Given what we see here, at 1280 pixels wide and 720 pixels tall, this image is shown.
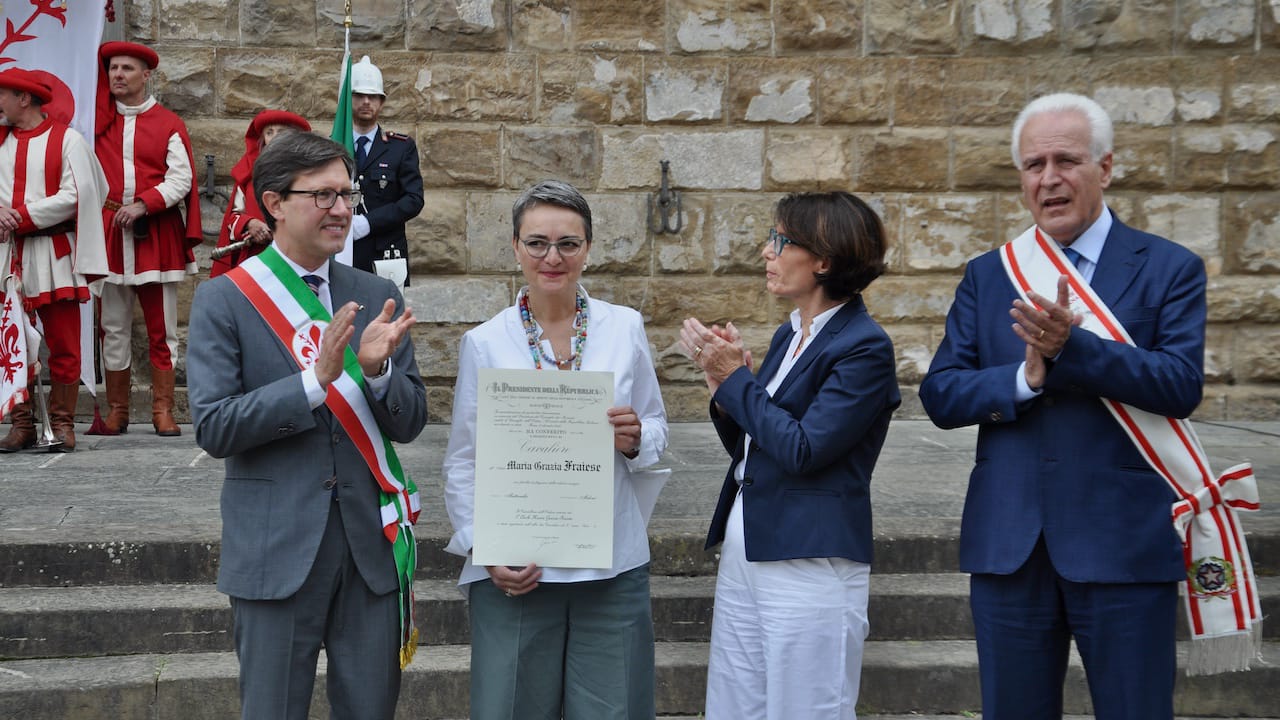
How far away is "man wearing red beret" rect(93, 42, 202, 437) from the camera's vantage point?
748 cm

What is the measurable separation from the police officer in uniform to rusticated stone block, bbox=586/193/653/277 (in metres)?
1.44

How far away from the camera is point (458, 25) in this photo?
8.34 m

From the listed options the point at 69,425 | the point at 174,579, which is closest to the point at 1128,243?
the point at 174,579

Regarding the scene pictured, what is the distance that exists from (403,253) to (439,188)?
94cm

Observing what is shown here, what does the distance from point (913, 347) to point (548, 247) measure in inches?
234

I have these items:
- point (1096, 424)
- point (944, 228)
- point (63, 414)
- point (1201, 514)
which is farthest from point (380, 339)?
point (944, 228)

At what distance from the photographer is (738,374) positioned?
312 cm

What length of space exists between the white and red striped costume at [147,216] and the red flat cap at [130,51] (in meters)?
0.26

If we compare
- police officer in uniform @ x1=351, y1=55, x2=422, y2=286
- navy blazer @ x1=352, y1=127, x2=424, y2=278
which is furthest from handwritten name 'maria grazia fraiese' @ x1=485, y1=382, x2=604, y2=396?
navy blazer @ x1=352, y1=127, x2=424, y2=278

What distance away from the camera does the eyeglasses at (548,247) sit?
3.12 m

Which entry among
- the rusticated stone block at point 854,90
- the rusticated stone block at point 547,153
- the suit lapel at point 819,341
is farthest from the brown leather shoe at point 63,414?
the suit lapel at point 819,341

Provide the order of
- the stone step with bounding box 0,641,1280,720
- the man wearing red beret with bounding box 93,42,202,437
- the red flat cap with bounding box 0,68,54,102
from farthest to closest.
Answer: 1. the man wearing red beret with bounding box 93,42,202,437
2. the red flat cap with bounding box 0,68,54,102
3. the stone step with bounding box 0,641,1280,720

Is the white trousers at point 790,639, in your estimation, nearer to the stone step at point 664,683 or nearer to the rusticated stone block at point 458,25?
the stone step at point 664,683

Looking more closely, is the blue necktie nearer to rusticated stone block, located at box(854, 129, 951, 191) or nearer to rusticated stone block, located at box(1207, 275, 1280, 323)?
rusticated stone block, located at box(854, 129, 951, 191)
